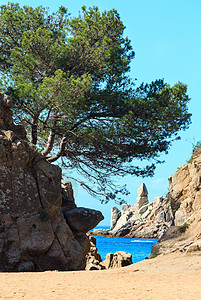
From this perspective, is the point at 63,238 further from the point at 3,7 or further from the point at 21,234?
the point at 3,7

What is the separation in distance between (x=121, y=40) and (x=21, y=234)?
40.9ft

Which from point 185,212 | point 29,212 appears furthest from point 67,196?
point 185,212

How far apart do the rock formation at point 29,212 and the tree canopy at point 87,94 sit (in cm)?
256

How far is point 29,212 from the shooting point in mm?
12805

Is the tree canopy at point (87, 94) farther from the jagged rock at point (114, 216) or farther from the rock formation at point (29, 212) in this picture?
the jagged rock at point (114, 216)

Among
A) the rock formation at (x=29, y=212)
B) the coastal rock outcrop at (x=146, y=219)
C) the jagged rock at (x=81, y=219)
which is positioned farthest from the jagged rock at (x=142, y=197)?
the rock formation at (x=29, y=212)

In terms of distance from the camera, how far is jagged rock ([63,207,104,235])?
15.1 metres

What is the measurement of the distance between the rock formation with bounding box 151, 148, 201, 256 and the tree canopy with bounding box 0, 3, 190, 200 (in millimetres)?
1882

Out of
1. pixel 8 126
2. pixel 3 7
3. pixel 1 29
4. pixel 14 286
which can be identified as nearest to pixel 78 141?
pixel 8 126

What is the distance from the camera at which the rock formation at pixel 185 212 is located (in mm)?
12012

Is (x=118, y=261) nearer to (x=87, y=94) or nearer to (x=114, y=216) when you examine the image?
(x=87, y=94)

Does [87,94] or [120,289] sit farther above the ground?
[87,94]

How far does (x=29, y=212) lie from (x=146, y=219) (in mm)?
63902

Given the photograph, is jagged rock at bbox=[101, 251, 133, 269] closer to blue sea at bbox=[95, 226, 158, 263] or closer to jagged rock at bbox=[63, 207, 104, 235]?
jagged rock at bbox=[63, 207, 104, 235]
